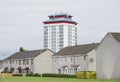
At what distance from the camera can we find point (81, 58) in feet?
326

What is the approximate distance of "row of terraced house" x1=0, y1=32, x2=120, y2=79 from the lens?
66.9m

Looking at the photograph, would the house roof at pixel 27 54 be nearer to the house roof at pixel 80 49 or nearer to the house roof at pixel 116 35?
the house roof at pixel 80 49

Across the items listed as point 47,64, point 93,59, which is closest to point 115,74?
point 93,59

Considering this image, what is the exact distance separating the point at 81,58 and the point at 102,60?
3033 cm

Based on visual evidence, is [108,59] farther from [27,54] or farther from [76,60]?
[27,54]

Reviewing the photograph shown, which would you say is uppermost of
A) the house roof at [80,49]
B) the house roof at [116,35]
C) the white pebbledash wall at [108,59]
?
the house roof at [80,49]

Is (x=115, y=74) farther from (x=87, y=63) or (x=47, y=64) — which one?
(x=47, y=64)

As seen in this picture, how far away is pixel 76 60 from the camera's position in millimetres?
101688

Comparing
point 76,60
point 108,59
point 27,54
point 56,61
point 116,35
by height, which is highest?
point 27,54

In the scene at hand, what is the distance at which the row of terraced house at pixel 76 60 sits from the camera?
66875mm

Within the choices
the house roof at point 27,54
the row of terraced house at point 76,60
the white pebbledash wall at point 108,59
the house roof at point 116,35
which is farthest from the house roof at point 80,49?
the house roof at point 116,35

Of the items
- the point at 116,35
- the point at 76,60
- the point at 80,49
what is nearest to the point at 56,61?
the point at 80,49

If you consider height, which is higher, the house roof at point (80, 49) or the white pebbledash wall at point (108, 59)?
the house roof at point (80, 49)

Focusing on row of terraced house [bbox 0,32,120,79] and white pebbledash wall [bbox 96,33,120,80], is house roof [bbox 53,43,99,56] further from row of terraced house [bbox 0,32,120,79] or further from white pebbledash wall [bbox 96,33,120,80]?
white pebbledash wall [bbox 96,33,120,80]
